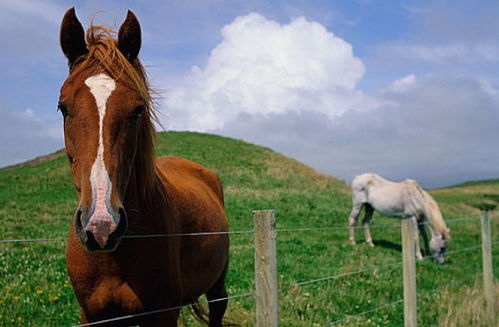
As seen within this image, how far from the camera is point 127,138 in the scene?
3.00 m

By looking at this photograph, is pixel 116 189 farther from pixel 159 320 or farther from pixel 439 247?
pixel 439 247

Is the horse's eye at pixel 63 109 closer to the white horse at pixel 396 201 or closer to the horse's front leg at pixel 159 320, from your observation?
the horse's front leg at pixel 159 320

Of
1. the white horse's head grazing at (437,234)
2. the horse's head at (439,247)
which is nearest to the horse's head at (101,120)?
the white horse's head grazing at (437,234)

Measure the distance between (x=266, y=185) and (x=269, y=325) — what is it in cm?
2108

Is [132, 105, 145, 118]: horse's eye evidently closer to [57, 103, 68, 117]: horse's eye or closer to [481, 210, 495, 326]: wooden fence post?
[57, 103, 68, 117]: horse's eye

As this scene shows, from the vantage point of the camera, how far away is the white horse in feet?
49.9

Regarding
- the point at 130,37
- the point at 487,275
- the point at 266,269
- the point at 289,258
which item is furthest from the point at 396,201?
the point at 130,37

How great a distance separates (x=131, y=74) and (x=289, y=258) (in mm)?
8783

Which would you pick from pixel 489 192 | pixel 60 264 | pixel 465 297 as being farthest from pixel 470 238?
pixel 489 192

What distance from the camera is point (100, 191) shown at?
102 inches

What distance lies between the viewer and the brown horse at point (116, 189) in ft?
8.66

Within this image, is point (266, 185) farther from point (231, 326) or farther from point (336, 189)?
point (231, 326)

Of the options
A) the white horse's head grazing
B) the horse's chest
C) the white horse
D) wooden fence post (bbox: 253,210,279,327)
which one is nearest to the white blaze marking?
the horse's chest

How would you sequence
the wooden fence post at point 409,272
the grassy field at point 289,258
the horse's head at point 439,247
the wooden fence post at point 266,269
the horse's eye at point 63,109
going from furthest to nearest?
the horse's head at point 439,247 → the grassy field at point 289,258 → the wooden fence post at point 409,272 → the wooden fence post at point 266,269 → the horse's eye at point 63,109
